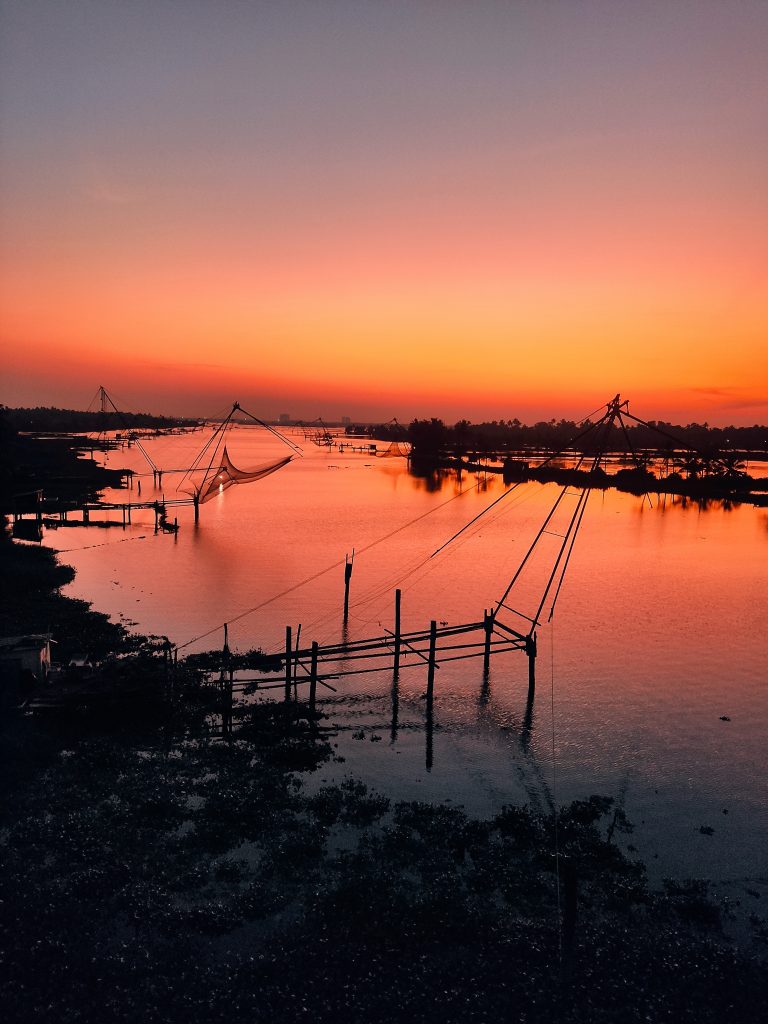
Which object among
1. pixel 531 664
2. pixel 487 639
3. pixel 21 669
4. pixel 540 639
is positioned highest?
pixel 21 669

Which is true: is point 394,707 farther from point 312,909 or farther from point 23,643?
point 23,643

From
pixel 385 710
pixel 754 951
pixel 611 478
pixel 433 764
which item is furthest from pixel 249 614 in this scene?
pixel 611 478

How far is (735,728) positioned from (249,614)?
16273 millimetres

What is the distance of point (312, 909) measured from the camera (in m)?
9.06

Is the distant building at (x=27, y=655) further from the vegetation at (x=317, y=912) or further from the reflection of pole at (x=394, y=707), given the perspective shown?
the reflection of pole at (x=394, y=707)

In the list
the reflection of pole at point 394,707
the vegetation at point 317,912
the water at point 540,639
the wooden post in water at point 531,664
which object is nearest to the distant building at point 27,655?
the vegetation at point 317,912

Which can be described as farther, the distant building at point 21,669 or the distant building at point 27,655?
the distant building at point 27,655

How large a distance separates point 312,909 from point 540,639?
1474cm

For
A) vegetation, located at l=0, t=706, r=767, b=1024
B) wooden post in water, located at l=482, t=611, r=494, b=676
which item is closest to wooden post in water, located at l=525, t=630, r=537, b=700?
wooden post in water, located at l=482, t=611, r=494, b=676

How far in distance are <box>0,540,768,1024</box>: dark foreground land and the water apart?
1.24 m

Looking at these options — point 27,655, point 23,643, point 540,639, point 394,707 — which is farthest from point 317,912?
point 540,639

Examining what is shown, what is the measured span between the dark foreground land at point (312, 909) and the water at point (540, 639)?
124 cm

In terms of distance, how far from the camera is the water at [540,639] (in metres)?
12.7

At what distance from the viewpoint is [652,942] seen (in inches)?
345
